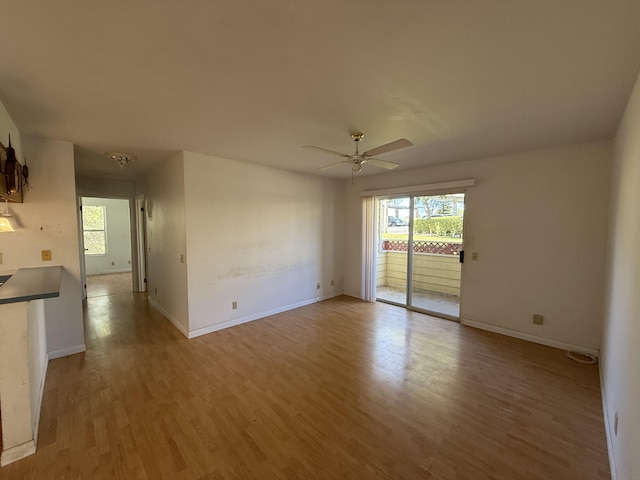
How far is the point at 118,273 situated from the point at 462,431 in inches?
371

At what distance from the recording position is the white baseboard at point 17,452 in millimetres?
1634

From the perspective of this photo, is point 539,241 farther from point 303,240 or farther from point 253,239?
point 253,239

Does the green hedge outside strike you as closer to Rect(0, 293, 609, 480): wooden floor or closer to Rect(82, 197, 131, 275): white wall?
Rect(0, 293, 609, 480): wooden floor

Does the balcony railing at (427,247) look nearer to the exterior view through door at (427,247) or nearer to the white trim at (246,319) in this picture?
the exterior view through door at (427,247)

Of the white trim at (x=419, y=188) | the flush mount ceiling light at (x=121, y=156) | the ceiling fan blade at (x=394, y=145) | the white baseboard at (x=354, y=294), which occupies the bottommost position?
the white baseboard at (x=354, y=294)

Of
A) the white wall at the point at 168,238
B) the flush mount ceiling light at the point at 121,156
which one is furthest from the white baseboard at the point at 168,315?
the flush mount ceiling light at the point at 121,156

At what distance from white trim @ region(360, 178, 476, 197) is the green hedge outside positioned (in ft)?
1.59

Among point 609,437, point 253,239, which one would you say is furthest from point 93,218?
point 609,437

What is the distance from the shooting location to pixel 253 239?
4.10 m

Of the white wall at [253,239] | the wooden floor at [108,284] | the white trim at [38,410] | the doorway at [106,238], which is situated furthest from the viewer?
the doorway at [106,238]

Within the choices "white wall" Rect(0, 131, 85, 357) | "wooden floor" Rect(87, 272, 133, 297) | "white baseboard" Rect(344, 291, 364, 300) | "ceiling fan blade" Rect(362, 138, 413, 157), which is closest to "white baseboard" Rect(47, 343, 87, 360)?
"white wall" Rect(0, 131, 85, 357)

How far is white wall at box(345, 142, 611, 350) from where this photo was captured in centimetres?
298

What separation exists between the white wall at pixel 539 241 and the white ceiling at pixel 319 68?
55cm

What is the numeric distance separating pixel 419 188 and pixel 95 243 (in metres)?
9.09
